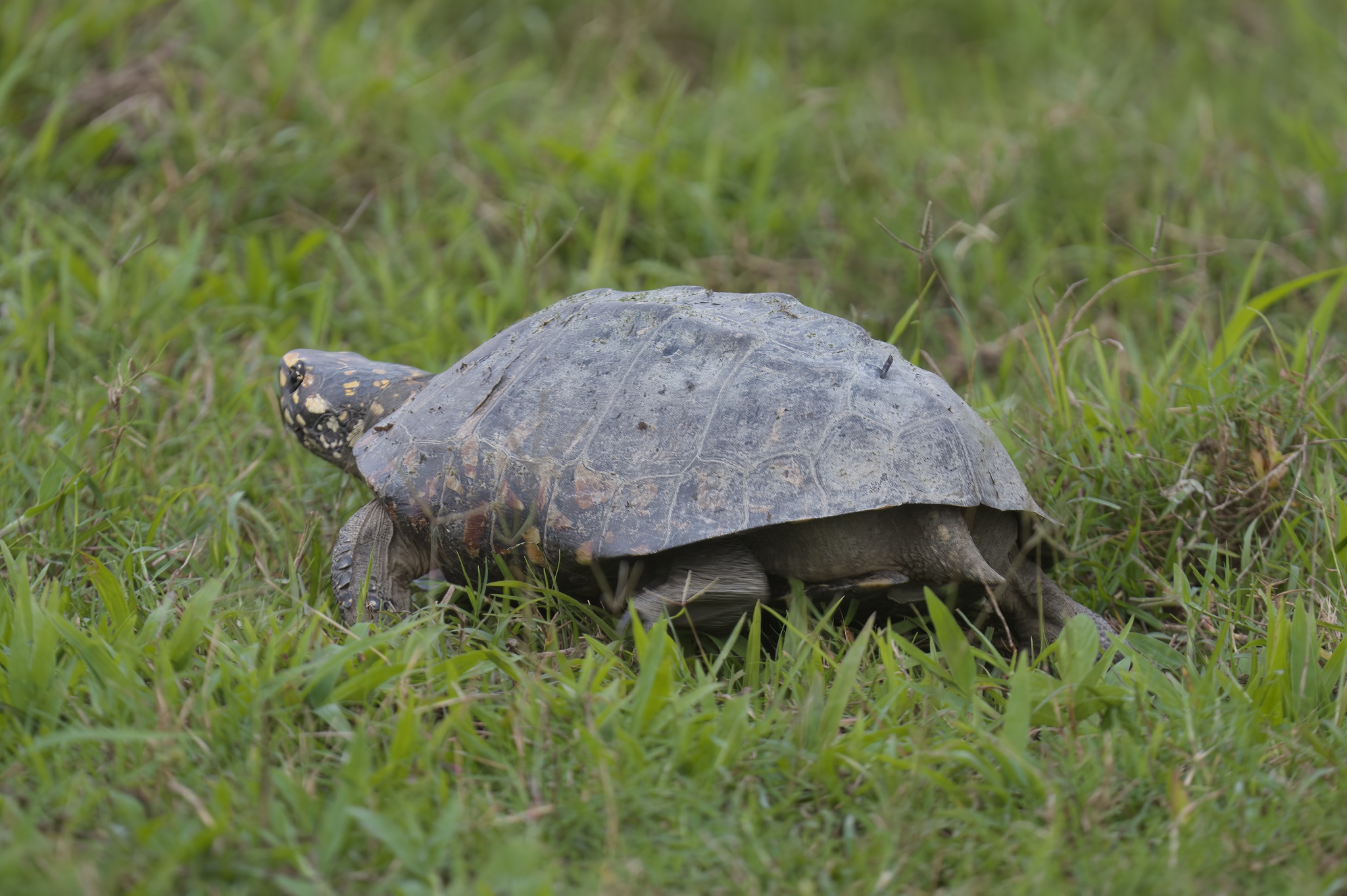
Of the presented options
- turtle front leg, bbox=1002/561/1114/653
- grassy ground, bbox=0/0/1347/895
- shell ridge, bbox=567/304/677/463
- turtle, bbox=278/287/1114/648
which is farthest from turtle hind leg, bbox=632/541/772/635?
turtle front leg, bbox=1002/561/1114/653

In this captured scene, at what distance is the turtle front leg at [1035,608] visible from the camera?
2656 millimetres

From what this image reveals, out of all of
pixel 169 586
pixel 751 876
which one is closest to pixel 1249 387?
pixel 751 876

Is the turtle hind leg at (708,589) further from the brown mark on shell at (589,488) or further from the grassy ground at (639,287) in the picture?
the brown mark on shell at (589,488)

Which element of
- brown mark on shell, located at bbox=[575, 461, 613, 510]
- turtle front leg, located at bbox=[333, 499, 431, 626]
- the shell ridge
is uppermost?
the shell ridge

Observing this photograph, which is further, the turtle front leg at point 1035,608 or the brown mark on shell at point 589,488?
the turtle front leg at point 1035,608

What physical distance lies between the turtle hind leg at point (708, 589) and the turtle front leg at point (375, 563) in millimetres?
746

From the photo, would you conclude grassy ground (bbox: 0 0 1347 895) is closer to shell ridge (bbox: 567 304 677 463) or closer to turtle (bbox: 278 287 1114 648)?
turtle (bbox: 278 287 1114 648)

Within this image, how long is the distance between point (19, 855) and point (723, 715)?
1.25 metres

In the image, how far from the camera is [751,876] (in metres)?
1.85

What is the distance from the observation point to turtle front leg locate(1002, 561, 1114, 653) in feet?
8.71

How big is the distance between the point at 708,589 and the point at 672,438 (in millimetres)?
369

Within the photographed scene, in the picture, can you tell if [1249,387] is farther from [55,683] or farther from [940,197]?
[55,683]

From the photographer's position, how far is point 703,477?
247 centimetres

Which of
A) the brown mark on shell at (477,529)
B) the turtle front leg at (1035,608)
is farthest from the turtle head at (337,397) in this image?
the turtle front leg at (1035,608)
